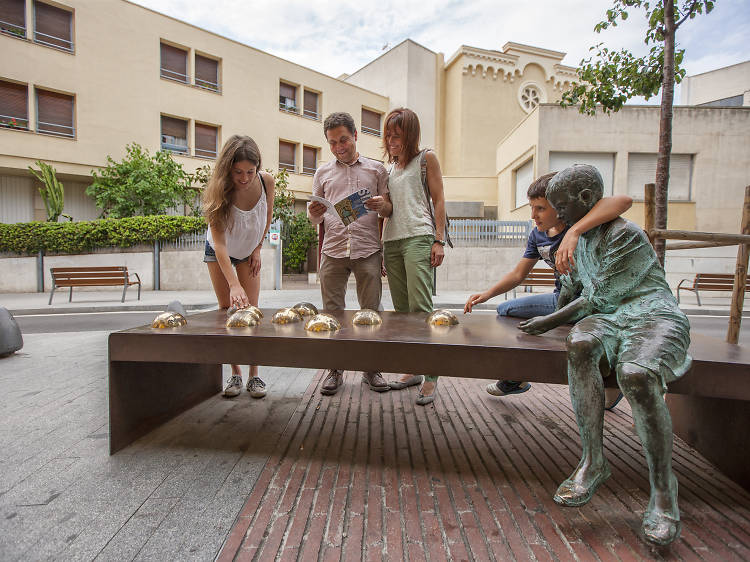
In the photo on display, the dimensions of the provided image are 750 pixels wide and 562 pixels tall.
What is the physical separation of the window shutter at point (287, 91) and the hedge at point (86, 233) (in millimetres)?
10242

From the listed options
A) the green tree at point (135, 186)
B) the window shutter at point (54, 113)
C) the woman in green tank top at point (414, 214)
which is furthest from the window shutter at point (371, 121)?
the woman in green tank top at point (414, 214)

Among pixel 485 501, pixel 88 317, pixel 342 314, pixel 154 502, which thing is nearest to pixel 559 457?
pixel 485 501

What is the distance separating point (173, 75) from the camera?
1744 centimetres

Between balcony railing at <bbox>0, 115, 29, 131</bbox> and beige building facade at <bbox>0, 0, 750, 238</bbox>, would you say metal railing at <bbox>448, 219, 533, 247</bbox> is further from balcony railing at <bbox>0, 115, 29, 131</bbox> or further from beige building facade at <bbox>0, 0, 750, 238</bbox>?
balcony railing at <bbox>0, 115, 29, 131</bbox>

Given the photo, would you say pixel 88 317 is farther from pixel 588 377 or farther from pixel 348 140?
pixel 588 377

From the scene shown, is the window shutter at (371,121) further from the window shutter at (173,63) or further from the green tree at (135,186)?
the green tree at (135,186)

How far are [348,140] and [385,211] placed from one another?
54 cm

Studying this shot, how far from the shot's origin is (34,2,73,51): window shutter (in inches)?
576

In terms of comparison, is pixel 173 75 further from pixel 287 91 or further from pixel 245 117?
pixel 287 91

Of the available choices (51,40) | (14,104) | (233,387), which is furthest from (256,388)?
(51,40)

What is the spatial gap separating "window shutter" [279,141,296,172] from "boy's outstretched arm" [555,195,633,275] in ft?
66.4

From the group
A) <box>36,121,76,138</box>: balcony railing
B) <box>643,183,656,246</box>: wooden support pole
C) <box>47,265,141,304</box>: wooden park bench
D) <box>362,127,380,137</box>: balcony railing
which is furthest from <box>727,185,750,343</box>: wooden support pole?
<box>362,127,380,137</box>: balcony railing

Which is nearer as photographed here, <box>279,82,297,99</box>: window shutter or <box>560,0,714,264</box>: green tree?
<box>560,0,714,264</box>: green tree

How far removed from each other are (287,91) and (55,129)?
9.83 m
